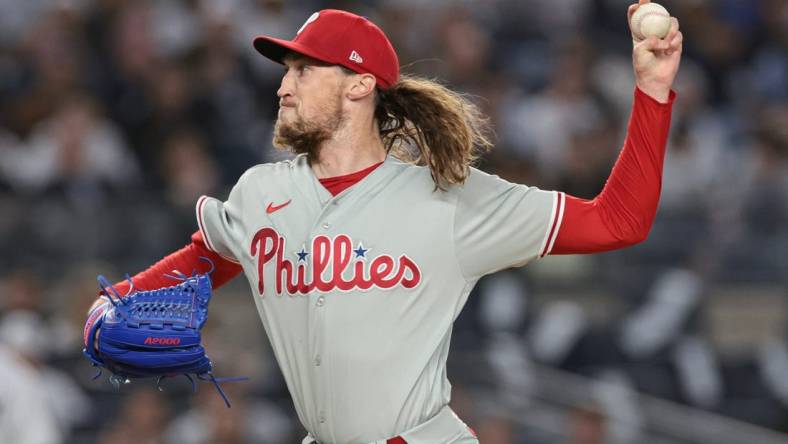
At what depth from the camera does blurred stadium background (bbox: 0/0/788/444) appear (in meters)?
7.08

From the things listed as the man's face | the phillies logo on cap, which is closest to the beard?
the man's face

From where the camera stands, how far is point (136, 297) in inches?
139

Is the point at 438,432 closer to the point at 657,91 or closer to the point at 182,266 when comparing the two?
the point at 182,266

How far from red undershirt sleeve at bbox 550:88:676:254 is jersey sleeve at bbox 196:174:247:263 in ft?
2.74

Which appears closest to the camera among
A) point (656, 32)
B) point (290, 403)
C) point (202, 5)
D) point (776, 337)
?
point (656, 32)

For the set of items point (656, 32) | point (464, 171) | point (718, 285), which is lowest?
point (718, 285)

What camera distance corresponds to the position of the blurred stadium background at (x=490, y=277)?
7.08 meters

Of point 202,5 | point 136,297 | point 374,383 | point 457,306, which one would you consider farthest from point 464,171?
point 202,5

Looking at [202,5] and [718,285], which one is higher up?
[202,5]

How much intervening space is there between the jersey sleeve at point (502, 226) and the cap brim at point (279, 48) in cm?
51

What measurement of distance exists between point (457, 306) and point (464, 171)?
1.11 ft

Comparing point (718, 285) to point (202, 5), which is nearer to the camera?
point (718, 285)

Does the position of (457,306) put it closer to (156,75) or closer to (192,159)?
(192,159)

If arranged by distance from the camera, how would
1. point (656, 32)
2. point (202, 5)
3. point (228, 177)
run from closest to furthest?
point (656, 32)
point (228, 177)
point (202, 5)
